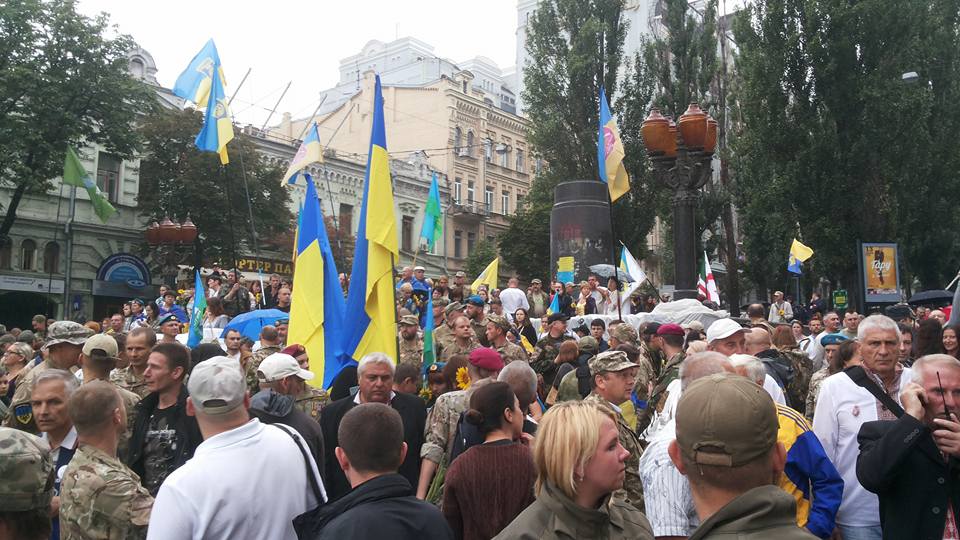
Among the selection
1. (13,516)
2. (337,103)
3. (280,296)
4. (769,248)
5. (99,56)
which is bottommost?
(13,516)

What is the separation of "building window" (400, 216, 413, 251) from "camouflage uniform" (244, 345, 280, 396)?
4197 cm

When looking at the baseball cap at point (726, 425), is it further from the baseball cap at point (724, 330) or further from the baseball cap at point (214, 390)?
the baseball cap at point (724, 330)

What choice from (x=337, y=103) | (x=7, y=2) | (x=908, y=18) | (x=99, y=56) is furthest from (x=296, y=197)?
(x=908, y=18)

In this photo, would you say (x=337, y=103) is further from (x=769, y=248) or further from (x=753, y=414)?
(x=753, y=414)

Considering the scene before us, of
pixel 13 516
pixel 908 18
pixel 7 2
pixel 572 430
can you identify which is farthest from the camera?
pixel 7 2

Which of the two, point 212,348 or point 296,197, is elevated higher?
point 296,197

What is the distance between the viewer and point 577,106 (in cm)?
3106

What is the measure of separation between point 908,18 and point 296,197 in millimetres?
30203

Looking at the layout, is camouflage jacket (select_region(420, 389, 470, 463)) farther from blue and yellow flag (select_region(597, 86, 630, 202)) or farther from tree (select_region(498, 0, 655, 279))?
tree (select_region(498, 0, 655, 279))

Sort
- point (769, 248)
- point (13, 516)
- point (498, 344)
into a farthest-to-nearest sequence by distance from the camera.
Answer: point (769, 248)
point (498, 344)
point (13, 516)

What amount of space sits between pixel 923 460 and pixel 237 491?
2755 millimetres

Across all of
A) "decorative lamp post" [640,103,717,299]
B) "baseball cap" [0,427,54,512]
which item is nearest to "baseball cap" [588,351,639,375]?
"baseball cap" [0,427,54,512]

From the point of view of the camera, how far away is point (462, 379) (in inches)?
247

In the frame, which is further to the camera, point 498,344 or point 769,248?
point 769,248
